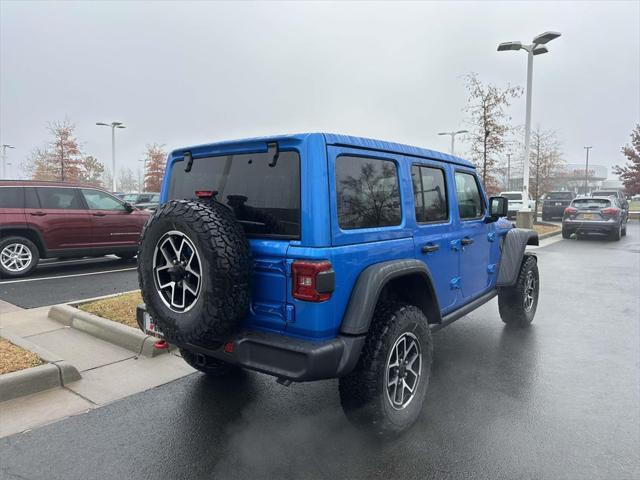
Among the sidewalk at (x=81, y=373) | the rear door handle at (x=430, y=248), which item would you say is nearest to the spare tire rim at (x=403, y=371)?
the rear door handle at (x=430, y=248)

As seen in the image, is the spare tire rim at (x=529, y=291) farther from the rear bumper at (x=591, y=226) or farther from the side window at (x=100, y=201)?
the rear bumper at (x=591, y=226)

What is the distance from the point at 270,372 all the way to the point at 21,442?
1807mm

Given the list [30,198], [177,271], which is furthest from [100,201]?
[177,271]

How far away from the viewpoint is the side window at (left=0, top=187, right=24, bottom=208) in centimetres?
823

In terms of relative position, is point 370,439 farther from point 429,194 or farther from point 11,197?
point 11,197

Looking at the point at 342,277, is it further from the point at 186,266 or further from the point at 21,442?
the point at 21,442

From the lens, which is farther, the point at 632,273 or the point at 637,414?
the point at 632,273

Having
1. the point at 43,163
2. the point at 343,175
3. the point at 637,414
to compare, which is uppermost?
the point at 43,163

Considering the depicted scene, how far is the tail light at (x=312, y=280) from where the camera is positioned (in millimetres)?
2557

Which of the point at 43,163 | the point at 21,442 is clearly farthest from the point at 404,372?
the point at 43,163

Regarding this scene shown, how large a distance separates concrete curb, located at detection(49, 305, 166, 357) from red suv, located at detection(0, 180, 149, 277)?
3.46m

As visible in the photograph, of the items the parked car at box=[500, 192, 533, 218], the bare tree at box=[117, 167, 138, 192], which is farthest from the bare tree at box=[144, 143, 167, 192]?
the bare tree at box=[117, 167, 138, 192]

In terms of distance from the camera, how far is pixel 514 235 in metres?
5.20

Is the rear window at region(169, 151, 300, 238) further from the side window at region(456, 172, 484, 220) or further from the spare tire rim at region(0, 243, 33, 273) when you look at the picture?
the spare tire rim at region(0, 243, 33, 273)
